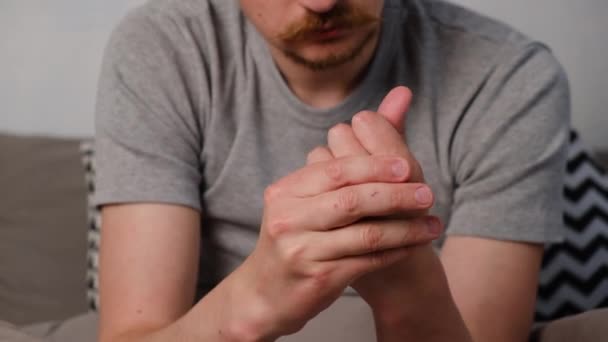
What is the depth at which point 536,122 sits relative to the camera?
997mm

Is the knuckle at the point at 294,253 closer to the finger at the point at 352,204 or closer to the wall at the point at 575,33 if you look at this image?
the finger at the point at 352,204

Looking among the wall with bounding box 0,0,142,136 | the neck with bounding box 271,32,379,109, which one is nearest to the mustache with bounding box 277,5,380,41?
the neck with bounding box 271,32,379,109

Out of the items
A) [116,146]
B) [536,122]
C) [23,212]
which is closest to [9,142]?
[23,212]

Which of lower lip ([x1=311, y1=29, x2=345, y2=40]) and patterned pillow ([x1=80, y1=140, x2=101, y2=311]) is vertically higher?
lower lip ([x1=311, y1=29, x2=345, y2=40])

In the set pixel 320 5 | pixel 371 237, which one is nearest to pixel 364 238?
pixel 371 237

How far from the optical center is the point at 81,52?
168 centimetres

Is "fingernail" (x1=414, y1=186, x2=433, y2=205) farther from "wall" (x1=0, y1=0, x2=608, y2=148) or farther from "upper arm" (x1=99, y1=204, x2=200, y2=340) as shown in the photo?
"wall" (x1=0, y1=0, x2=608, y2=148)

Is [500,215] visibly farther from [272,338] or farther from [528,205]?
[272,338]

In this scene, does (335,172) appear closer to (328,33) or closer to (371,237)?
(371,237)

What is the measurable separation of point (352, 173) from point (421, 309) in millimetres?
211

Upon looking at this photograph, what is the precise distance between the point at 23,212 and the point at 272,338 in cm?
Result: 88

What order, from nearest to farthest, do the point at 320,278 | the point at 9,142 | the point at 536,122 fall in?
the point at 320,278 < the point at 536,122 < the point at 9,142

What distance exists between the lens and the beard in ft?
2.95

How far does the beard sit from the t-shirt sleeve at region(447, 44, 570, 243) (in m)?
0.19
